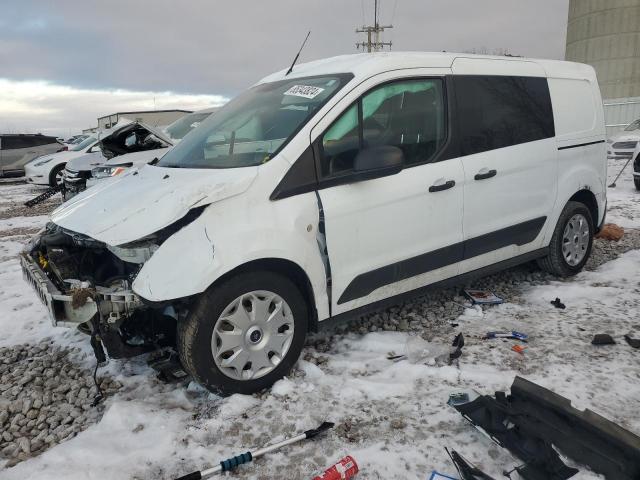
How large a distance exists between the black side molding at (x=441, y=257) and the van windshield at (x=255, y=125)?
1.04 metres

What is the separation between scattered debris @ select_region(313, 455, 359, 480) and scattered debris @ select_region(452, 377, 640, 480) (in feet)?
2.25

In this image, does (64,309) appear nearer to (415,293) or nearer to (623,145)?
(415,293)

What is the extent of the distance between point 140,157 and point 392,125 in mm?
5713

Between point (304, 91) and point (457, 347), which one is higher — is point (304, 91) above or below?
above

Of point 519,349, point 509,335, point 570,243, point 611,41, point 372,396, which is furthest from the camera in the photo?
point 611,41

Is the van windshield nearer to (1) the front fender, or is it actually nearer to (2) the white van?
(2) the white van

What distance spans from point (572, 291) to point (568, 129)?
4.82 feet

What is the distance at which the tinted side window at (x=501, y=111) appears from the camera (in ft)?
12.6

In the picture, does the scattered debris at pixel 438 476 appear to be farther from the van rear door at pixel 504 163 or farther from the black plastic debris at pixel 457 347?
the van rear door at pixel 504 163

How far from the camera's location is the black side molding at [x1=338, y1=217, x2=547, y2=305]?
3.35 metres

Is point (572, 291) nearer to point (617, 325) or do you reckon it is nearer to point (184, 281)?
point (617, 325)

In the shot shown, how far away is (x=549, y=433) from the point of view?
2422mm

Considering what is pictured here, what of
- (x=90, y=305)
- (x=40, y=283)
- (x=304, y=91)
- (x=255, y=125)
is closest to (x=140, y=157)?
(x=255, y=125)

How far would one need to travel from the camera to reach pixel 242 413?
2.85m
